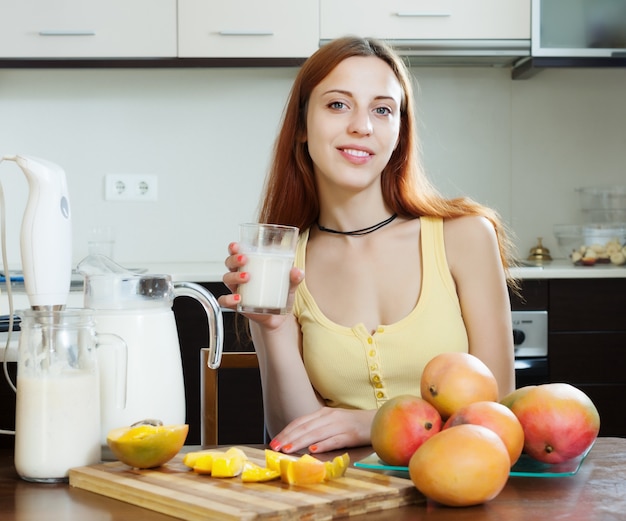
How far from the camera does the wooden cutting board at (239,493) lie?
81 cm

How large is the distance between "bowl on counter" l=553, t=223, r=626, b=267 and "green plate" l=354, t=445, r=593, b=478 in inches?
78.6

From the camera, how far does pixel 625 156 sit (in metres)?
3.25

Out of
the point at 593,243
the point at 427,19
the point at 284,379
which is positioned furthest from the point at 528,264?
the point at 284,379

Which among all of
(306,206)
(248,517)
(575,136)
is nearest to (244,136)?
(575,136)

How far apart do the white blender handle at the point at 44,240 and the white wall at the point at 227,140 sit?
218cm

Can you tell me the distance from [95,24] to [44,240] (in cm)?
201

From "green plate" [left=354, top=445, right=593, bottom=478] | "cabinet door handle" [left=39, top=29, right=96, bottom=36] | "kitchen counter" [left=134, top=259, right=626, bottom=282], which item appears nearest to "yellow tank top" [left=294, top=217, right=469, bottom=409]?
"green plate" [left=354, top=445, right=593, bottom=478]

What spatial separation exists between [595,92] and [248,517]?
2.78m

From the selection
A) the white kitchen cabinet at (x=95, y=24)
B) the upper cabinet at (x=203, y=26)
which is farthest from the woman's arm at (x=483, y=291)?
the white kitchen cabinet at (x=95, y=24)

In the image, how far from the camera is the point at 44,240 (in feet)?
3.41

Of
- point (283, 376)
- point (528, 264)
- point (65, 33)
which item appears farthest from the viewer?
point (528, 264)

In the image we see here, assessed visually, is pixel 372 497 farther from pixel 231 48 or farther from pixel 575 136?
pixel 575 136

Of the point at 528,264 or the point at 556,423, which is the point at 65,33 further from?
the point at 556,423

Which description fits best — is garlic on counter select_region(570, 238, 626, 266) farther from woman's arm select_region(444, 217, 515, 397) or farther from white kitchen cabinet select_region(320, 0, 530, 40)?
woman's arm select_region(444, 217, 515, 397)
